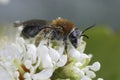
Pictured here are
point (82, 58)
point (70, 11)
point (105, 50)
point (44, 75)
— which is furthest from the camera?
point (70, 11)

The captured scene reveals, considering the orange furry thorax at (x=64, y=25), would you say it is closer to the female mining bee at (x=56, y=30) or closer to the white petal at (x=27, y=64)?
the female mining bee at (x=56, y=30)

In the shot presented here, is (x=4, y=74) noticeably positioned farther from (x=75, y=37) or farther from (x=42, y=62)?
(x=75, y=37)

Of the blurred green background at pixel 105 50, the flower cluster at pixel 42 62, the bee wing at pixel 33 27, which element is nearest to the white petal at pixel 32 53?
the flower cluster at pixel 42 62

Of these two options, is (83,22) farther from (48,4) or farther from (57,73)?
(57,73)

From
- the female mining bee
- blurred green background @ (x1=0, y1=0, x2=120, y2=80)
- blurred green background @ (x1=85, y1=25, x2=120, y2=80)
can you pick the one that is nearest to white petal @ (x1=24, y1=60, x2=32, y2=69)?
the female mining bee

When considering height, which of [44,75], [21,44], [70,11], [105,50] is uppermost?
[70,11]

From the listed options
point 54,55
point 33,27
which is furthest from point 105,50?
point 54,55
